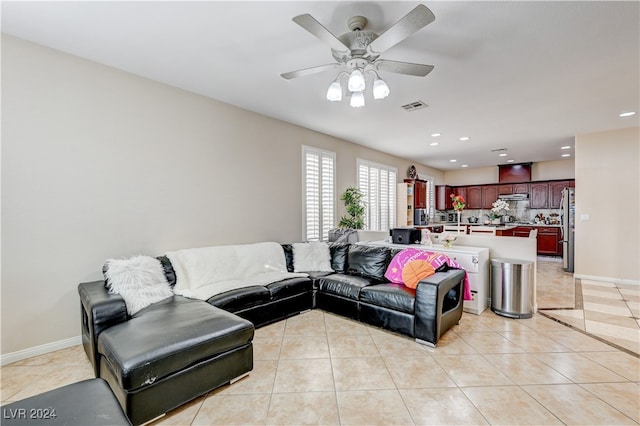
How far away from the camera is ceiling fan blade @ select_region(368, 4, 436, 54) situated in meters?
1.59

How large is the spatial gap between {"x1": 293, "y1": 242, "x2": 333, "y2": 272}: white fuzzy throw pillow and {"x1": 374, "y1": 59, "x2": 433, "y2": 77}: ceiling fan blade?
2.66 meters

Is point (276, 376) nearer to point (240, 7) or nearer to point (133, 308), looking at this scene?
point (133, 308)

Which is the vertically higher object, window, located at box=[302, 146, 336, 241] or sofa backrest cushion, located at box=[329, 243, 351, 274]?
window, located at box=[302, 146, 336, 241]

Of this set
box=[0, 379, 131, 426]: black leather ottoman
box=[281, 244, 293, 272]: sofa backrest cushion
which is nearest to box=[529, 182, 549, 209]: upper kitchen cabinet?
box=[281, 244, 293, 272]: sofa backrest cushion

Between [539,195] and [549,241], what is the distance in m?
1.45

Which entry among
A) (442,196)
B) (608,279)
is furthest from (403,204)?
(608,279)

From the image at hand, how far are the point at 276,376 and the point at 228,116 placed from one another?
3301 mm

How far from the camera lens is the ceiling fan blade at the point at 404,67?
2186 millimetres

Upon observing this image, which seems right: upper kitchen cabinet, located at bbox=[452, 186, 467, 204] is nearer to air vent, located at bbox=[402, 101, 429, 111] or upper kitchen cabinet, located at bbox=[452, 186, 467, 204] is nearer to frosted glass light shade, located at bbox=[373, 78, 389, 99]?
air vent, located at bbox=[402, 101, 429, 111]

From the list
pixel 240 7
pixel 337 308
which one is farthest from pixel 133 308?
pixel 240 7

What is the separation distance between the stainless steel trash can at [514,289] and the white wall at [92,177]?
346cm

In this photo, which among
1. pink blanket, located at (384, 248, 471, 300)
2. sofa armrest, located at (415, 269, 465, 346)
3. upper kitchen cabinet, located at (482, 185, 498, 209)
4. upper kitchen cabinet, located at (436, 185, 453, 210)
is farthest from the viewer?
upper kitchen cabinet, located at (436, 185, 453, 210)

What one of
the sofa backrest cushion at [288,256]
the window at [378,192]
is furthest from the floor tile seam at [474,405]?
the window at [378,192]

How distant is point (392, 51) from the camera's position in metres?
2.68
